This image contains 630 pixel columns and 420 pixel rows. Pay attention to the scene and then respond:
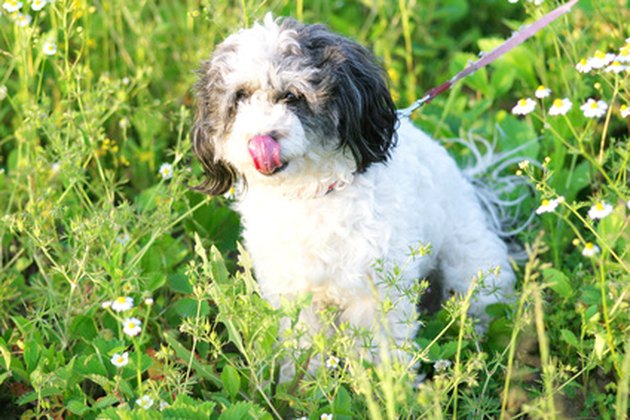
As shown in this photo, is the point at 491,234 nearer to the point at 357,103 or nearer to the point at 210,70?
the point at 357,103

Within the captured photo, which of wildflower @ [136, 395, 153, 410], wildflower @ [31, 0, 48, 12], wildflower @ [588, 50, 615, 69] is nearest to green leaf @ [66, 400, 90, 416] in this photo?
wildflower @ [136, 395, 153, 410]

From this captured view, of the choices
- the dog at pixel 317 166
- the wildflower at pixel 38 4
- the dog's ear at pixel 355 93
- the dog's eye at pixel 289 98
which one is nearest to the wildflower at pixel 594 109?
the dog at pixel 317 166

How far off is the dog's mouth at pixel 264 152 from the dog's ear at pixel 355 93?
0.90ft

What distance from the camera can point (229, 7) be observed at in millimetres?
5164

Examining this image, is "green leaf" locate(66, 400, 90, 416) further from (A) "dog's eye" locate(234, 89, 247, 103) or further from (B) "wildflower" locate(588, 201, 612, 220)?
(B) "wildflower" locate(588, 201, 612, 220)

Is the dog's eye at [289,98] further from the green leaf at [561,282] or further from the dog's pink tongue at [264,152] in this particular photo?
the green leaf at [561,282]

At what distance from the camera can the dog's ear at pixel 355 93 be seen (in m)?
3.06

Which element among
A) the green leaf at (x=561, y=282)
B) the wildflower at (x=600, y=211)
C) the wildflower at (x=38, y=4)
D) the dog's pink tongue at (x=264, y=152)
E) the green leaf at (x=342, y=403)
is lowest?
the green leaf at (x=561, y=282)

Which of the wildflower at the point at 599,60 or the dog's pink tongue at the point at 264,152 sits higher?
the dog's pink tongue at the point at 264,152

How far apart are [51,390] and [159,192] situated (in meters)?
0.96

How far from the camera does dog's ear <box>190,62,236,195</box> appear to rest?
10.3 feet

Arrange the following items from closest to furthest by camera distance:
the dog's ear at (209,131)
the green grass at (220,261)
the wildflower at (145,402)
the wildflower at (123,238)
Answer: the wildflower at (145,402) < the green grass at (220,261) < the dog's ear at (209,131) < the wildflower at (123,238)

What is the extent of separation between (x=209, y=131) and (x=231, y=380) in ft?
2.69

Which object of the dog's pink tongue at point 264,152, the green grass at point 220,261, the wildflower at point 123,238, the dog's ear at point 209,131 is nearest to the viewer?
the green grass at point 220,261
